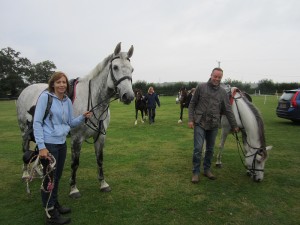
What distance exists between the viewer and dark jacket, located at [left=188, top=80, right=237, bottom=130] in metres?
4.71

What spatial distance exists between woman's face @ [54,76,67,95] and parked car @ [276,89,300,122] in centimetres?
1189

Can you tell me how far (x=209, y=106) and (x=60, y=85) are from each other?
2835 millimetres

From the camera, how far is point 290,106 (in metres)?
12.0

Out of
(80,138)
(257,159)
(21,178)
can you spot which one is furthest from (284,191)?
(21,178)

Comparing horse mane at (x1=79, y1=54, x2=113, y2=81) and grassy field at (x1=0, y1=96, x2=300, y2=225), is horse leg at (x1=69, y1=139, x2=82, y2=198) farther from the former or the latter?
horse mane at (x1=79, y1=54, x2=113, y2=81)

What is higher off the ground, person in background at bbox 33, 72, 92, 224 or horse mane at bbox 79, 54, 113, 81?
horse mane at bbox 79, 54, 113, 81

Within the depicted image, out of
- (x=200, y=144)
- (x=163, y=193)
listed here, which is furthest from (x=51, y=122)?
(x=200, y=144)

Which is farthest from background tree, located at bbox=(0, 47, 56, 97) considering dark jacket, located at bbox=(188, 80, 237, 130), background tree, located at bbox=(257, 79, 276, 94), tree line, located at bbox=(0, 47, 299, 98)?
dark jacket, located at bbox=(188, 80, 237, 130)

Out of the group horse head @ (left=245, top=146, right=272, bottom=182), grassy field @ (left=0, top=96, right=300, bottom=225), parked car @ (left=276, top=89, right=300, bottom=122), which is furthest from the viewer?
parked car @ (left=276, top=89, right=300, bottom=122)

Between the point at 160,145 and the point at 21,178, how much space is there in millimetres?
4354

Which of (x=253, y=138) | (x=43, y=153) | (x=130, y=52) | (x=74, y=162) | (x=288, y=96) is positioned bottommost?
(x=74, y=162)

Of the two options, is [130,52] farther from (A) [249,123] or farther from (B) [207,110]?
(A) [249,123]

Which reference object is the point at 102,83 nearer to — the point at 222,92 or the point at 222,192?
the point at 222,92

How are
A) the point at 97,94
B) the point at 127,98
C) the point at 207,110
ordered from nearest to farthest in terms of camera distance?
the point at 127,98
the point at 97,94
the point at 207,110
